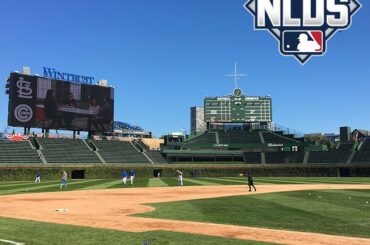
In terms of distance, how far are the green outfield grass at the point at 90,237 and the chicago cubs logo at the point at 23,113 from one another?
55026mm

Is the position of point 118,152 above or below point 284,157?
above

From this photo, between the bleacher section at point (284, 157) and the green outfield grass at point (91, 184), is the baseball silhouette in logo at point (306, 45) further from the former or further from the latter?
the bleacher section at point (284, 157)

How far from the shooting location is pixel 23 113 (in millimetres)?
67375

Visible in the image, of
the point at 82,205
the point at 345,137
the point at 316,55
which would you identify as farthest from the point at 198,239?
the point at 345,137

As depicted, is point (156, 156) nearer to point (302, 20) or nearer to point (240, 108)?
point (240, 108)

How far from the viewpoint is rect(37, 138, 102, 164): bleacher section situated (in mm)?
69438

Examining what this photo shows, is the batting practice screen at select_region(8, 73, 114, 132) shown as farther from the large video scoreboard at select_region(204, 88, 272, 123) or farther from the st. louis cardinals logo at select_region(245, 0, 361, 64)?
the st. louis cardinals logo at select_region(245, 0, 361, 64)

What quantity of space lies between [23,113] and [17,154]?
6650 mm

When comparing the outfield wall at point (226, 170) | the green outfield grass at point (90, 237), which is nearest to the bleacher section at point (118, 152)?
the outfield wall at point (226, 170)

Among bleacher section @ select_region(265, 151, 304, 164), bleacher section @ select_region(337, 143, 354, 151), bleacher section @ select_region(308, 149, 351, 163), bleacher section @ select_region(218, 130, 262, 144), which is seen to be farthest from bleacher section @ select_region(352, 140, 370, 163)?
bleacher section @ select_region(218, 130, 262, 144)

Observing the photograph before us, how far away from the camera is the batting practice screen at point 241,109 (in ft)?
344

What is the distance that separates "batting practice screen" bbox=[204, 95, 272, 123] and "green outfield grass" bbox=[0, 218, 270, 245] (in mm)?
90822

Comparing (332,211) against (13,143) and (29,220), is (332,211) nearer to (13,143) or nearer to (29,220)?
(29,220)

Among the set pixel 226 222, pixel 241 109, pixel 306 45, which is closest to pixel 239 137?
pixel 241 109
